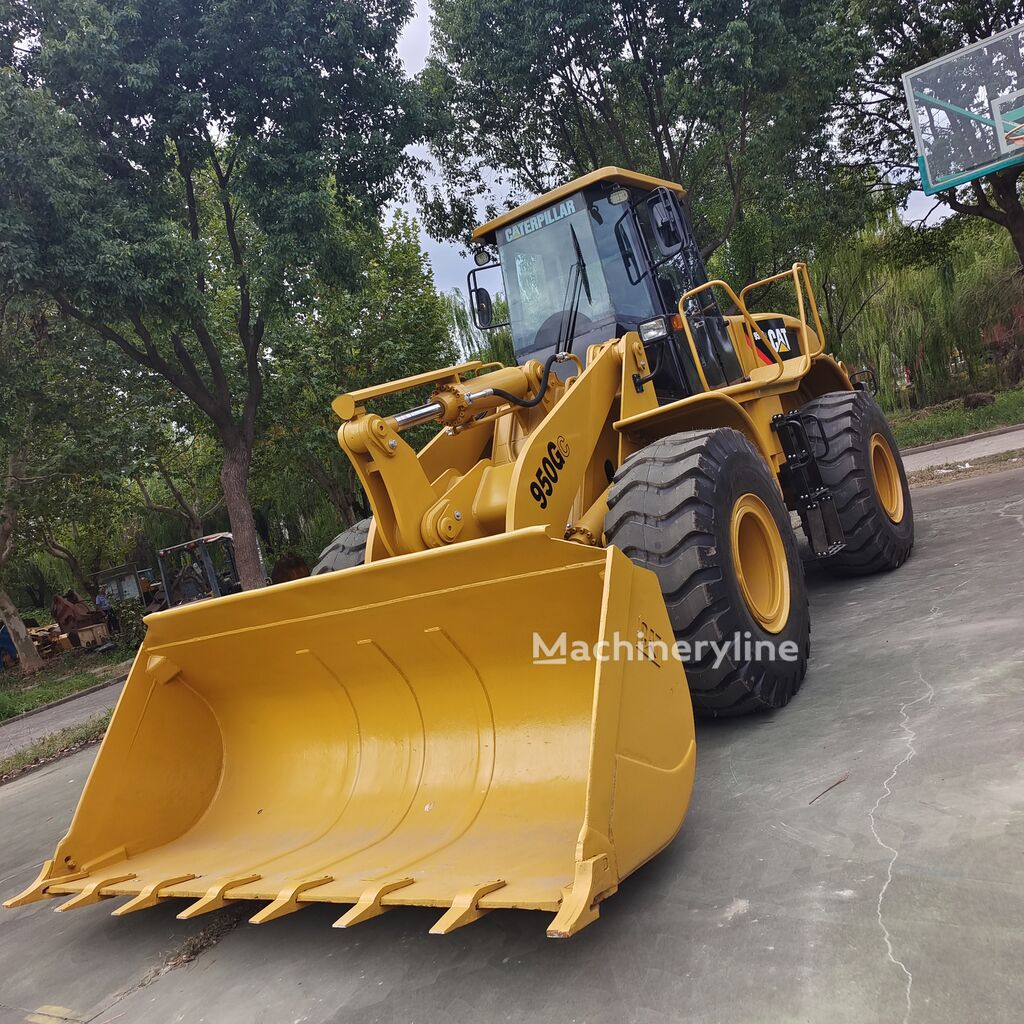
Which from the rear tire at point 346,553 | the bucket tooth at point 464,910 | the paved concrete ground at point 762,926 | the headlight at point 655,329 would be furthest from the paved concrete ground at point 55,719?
the bucket tooth at point 464,910

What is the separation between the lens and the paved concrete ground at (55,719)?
10.9 m

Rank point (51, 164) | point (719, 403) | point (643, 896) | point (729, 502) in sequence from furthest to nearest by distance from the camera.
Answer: point (51, 164) → point (719, 403) → point (729, 502) → point (643, 896)

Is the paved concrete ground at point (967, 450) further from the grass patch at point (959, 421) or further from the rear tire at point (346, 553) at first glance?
the rear tire at point (346, 553)

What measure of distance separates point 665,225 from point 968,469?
7873 mm

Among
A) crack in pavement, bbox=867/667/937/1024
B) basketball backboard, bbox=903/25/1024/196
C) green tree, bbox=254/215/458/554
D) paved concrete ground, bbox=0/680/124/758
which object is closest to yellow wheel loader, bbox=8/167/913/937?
crack in pavement, bbox=867/667/937/1024

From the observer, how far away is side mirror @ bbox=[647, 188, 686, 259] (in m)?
5.29

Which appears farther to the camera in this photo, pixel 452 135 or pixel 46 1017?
pixel 452 135

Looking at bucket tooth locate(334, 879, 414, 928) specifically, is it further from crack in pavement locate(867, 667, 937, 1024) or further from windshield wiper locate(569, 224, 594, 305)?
windshield wiper locate(569, 224, 594, 305)

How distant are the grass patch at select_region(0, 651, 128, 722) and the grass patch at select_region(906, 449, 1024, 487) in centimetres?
1311

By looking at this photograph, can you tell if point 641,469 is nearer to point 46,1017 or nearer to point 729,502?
point 729,502

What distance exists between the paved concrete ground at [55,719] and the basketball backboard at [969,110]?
544 inches

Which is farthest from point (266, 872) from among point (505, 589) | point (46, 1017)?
point (505, 589)

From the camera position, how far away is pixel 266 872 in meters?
3.23

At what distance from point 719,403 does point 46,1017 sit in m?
3.99
